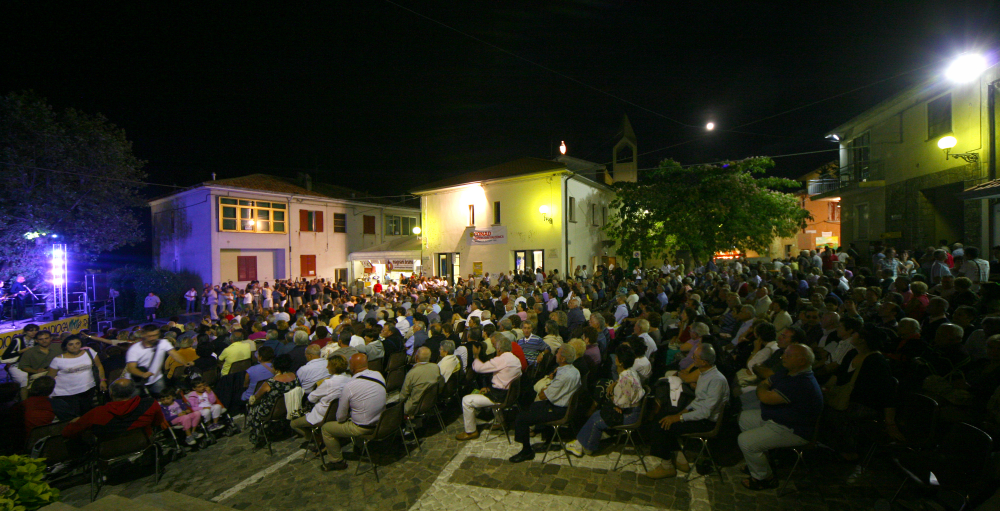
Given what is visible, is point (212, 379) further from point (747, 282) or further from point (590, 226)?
point (590, 226)

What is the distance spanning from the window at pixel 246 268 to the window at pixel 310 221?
123 inches

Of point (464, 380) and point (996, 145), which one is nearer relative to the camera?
point (464, 380)

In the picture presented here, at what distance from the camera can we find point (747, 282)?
981cm

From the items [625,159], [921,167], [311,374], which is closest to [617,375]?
[311,374]

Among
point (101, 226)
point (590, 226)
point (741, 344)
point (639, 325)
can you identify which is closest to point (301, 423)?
point (639, 325)

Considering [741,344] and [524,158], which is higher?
[524,158]

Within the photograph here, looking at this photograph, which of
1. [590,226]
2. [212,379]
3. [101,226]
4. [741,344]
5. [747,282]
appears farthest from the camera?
[590,226]

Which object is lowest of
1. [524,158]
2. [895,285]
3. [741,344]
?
[741,344]

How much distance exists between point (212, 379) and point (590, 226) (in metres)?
18.8

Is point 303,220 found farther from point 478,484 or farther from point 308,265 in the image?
point 478,484

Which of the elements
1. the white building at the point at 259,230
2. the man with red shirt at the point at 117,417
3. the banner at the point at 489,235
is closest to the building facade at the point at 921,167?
the banner at the point at 489,235

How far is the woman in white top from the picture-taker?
16.7 feet

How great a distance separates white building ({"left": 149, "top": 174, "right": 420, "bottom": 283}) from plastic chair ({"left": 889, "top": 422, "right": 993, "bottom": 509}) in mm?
24345

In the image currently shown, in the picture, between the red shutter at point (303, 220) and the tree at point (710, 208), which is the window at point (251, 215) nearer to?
the red shutter at point (303, 220)
